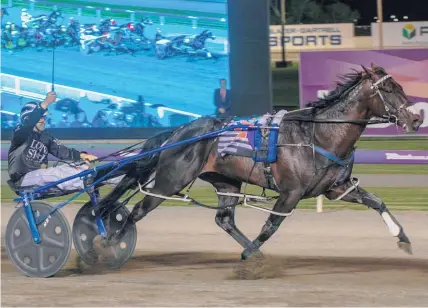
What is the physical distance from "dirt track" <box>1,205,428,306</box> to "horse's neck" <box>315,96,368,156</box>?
1043 mm

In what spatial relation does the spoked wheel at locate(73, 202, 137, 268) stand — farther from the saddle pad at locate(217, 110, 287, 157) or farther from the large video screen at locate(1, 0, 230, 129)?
the large video screen at locate(1, 0, 230, 129)

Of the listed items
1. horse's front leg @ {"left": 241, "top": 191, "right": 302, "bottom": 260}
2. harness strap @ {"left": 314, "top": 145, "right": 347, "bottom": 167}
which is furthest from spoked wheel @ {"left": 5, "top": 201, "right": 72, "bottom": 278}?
harness strap @ {"left": 314, "top": 145, "right": 347, "bottom": 167}

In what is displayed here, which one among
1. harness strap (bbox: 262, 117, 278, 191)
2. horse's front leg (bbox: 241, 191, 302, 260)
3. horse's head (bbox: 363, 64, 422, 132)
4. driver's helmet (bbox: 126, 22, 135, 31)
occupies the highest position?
driver's helmet (bbox: 126, 22, 135, 31)

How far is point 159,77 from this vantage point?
18547 mm

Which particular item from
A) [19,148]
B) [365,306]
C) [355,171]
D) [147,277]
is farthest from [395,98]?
[355,171]

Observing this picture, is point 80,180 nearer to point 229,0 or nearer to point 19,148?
point 19,148

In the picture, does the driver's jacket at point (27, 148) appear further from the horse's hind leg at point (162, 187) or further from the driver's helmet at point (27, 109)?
the horse's hind leg at point (162, 187)

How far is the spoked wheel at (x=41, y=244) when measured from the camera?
7.61 meters

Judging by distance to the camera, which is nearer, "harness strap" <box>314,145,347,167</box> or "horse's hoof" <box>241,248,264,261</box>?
"harness strap" <box>314,145,347,167</box>

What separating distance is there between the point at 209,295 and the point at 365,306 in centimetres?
114

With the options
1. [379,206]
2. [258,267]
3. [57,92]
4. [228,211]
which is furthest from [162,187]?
[57,92]

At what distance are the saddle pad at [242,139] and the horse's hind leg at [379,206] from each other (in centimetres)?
74

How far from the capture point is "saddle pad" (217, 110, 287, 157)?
763 centimetres

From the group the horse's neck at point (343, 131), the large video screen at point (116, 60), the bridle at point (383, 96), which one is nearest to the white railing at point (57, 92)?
the large video screen at point (116, 60)
